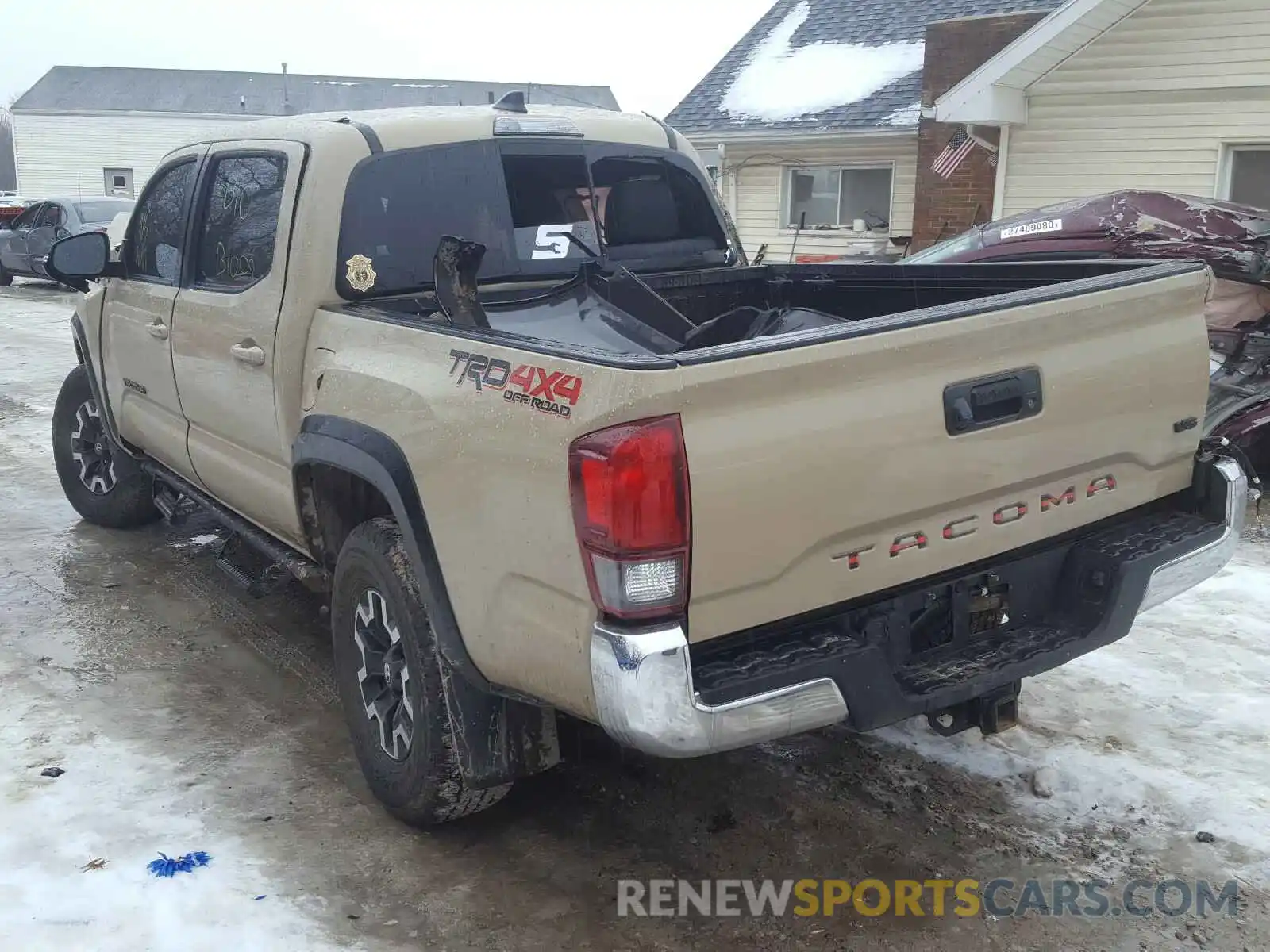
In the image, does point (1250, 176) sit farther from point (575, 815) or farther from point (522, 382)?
point (522, 382)

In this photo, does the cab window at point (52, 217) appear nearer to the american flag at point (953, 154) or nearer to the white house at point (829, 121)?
the white house at point (829, 121)

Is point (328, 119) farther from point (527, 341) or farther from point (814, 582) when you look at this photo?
point (814, 582)

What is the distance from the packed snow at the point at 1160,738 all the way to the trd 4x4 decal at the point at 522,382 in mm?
2115

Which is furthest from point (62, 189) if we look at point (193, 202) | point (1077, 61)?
point (193, 202)

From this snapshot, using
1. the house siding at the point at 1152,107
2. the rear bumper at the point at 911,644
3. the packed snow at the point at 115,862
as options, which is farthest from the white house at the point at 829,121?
the packed snow at the point at 115,862

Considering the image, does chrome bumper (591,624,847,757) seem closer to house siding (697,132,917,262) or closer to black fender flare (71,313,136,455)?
black fender flare (71,313,136,455)

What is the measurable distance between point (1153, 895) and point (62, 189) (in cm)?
5757

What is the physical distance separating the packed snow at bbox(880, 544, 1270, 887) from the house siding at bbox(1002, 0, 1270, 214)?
8978mm

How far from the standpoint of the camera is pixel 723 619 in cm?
268

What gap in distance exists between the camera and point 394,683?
3518 mm

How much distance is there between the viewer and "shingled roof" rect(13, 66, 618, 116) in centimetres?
5269

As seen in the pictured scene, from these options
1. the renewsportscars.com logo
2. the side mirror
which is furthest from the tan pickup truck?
the side mirror

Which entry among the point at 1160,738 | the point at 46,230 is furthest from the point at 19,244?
the point at 1160,738

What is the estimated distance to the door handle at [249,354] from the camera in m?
3.98
